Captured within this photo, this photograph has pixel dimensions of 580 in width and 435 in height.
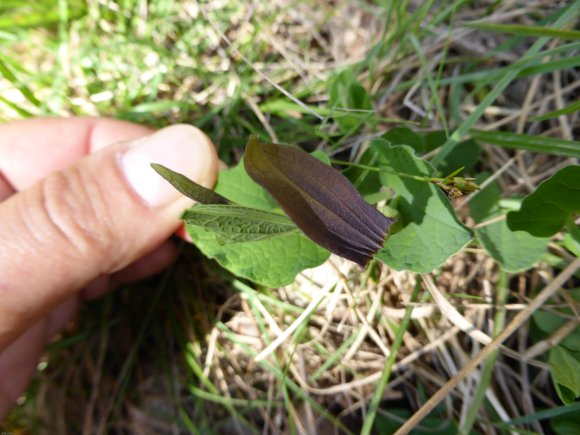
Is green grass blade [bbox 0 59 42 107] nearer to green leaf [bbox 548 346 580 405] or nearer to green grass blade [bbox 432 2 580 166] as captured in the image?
green grass blade [bbox 432 2 580 166]

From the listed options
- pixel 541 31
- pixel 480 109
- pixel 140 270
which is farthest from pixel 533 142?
pixel 140 270

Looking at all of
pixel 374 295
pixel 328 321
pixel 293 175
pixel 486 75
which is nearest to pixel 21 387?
pixel 328 321

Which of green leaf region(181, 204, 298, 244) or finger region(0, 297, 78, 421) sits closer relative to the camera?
green leaf region(181, 204, 298, 244)

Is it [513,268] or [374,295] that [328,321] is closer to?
[374,295]

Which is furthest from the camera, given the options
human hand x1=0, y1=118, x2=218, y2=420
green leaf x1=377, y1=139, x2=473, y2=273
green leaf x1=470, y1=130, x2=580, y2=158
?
human hand x1=0, y1=118, x2=218, y2=420

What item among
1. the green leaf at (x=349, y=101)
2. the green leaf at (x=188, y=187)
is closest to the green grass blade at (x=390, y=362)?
the green leaf at (x=349, y=101)

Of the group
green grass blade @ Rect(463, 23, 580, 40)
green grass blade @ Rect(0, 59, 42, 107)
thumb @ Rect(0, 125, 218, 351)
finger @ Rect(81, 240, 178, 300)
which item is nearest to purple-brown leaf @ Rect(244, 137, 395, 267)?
thumb @ Rect(0, 125, 218, 351)

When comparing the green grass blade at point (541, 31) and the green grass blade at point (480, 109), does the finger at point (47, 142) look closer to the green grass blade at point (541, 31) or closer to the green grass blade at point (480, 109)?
the green grass blade at point (480, 109)
